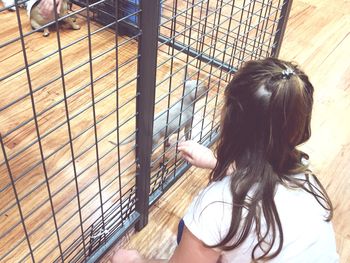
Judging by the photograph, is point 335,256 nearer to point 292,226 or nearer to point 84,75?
point 292,226

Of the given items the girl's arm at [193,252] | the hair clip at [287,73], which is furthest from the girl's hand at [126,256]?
the hair clip at [287,73]

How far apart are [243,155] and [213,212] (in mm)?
120

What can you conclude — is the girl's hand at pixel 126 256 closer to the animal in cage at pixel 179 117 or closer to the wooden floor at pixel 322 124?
the wooden floor at pixel 322 124

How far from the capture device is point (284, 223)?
784 millimetres

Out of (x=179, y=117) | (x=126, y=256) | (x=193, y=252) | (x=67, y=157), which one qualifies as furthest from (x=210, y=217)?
A: (x=67, y=157)

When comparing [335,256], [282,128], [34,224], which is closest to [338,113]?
[335,256]

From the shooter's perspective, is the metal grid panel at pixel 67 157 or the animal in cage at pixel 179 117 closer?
the metal grid panel at pixel 67 157

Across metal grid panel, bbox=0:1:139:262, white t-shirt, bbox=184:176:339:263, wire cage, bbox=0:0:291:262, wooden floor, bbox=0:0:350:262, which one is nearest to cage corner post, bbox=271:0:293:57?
wire cage, bbox=0:0:291:262

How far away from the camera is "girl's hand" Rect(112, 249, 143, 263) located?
1.12 metres

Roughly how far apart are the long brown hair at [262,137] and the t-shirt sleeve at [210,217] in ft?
0.06

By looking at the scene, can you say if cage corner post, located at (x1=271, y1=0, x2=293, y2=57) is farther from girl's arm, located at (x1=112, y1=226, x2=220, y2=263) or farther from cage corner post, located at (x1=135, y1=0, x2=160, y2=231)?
girl's arm, located at (x1=112, y1=226, x2=220, y2=263)

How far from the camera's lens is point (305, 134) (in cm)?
82

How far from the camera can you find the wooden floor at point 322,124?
1.24 meters

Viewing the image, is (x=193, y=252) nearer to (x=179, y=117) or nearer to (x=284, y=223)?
(x=284, y=223)
